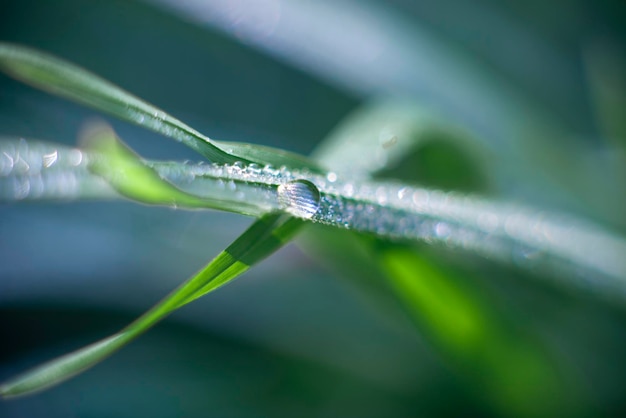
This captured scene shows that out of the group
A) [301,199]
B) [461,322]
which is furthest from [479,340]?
[301,199]

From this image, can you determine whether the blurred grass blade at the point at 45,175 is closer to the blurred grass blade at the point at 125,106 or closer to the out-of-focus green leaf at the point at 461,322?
the blurred grass blade at the point at 125,106

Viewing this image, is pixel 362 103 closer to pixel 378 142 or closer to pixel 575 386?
pixel 378 142

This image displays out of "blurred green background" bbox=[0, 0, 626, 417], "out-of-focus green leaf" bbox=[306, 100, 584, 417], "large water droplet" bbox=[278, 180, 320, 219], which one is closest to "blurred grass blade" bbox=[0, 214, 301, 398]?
"large water droplet" bbox=[278, 180, 320, 219]

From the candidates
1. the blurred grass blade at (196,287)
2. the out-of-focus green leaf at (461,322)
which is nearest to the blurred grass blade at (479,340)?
the out-of-focus green leaf at (461,322)

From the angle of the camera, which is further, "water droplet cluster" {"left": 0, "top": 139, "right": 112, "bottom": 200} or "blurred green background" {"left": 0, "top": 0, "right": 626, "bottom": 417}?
"blurred green background" {"left": 0, "top": 0, "right": 626, "bottom": 417}

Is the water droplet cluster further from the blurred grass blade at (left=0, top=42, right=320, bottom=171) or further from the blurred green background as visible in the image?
the blurred green background

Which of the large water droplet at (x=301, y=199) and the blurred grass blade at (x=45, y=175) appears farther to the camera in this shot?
the blurred grass blade at (x=45, y=175)
